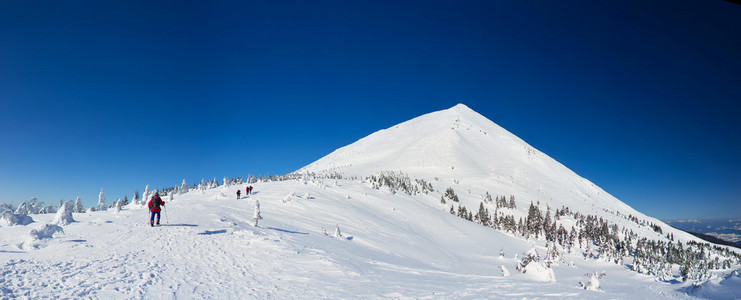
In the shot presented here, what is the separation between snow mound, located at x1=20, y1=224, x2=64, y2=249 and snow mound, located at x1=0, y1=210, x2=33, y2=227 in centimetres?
392

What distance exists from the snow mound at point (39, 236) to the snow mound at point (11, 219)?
392cm

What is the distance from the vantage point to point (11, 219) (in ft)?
55.3

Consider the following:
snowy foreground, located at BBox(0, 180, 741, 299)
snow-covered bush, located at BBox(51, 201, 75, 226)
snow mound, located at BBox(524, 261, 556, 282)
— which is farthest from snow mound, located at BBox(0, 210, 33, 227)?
snow mound, located at BBox(524, 261, 556, 282)

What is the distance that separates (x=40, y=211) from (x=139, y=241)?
17674 mm

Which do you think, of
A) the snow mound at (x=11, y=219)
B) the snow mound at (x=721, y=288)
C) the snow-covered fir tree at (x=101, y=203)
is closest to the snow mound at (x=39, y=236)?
the snow mound at (x=11, y=219)

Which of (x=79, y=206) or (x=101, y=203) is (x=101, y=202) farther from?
(x=79, y=206)

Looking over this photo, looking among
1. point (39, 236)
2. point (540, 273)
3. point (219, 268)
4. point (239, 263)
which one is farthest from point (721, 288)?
point (39, 236)

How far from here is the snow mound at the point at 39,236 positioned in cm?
1357

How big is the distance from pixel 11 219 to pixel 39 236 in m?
4.82

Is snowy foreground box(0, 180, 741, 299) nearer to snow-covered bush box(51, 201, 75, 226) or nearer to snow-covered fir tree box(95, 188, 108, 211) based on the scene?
snow-covered bush box(51, 201, 75, 226)

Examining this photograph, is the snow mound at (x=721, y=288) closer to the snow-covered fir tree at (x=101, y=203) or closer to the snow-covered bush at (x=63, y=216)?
the snow-covered bush at (x=63, y=216)

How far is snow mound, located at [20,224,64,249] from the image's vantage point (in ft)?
44.5

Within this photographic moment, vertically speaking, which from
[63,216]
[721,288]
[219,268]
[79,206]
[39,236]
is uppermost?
[63,216]

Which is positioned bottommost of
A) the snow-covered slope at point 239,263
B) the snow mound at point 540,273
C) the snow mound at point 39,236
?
the snow mound at point 540,273
